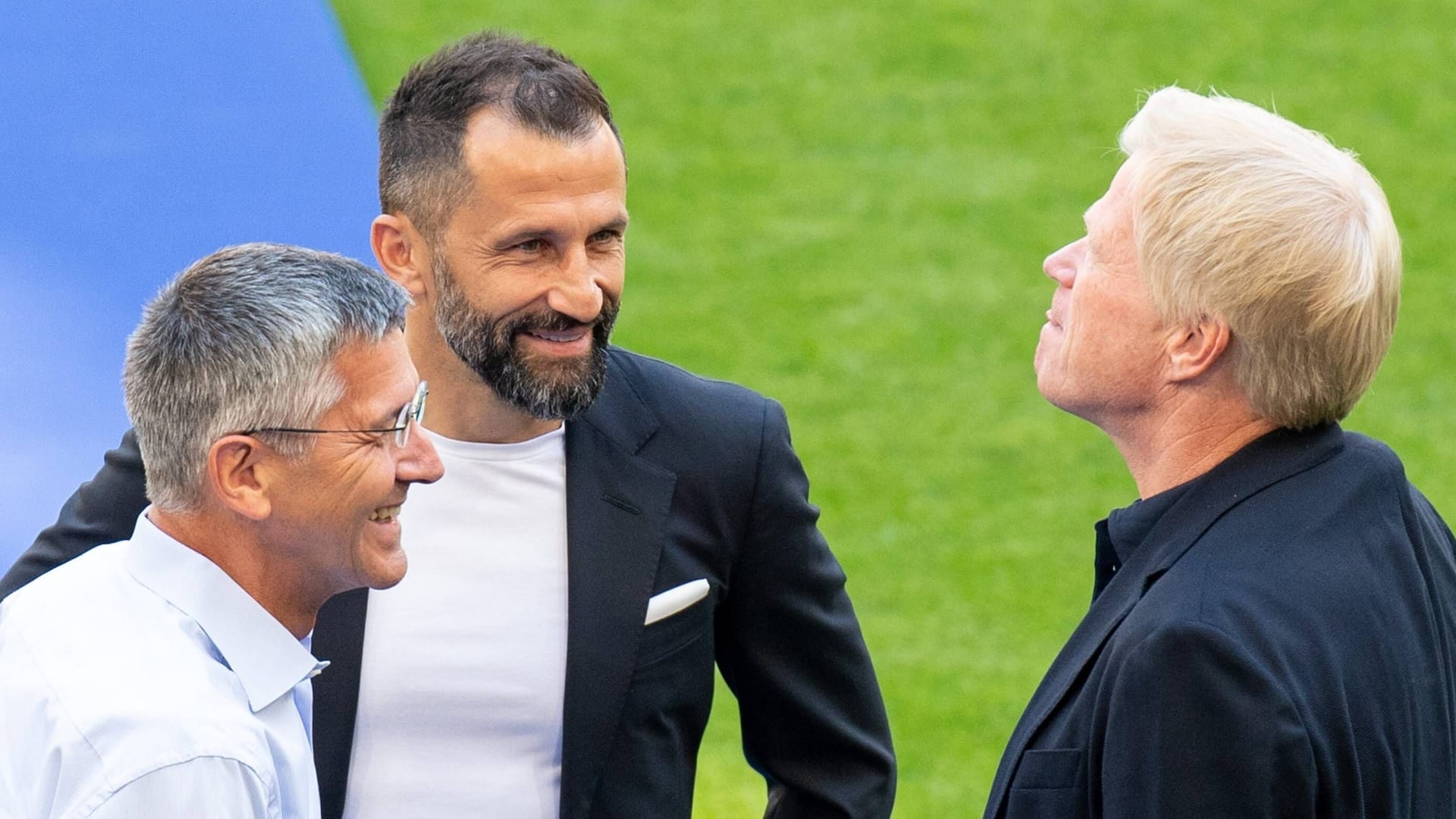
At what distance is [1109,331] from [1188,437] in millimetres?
178

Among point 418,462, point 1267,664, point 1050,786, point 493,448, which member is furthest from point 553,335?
point 1267,664

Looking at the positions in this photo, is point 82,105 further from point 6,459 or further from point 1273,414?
point 1273,414

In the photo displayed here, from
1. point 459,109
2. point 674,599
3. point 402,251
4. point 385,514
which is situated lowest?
point 674,599

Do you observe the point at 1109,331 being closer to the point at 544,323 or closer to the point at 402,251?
the point at 544,323

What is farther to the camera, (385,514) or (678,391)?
(678,391)

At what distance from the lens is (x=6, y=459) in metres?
5.63

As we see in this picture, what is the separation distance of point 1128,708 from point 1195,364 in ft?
1.66

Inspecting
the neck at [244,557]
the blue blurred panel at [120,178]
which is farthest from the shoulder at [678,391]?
the blue blurred panel at [120,178]

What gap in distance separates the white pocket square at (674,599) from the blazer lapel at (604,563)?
0.02 m

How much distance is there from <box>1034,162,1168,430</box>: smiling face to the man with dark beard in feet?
2.12

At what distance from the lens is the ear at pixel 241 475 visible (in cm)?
220

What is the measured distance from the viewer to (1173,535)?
235 centimetres

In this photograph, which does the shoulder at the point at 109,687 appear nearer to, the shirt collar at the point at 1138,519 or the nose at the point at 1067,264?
the shirt collar at the point at 1138,519

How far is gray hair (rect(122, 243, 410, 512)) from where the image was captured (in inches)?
86.0
